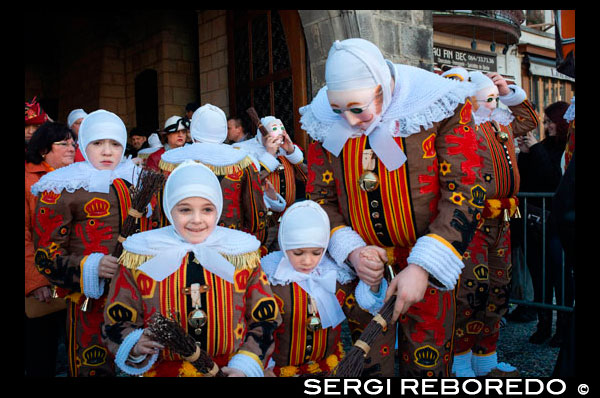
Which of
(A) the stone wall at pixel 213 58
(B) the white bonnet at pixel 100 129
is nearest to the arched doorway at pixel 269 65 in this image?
(A) the stone wall at pixel 213 58

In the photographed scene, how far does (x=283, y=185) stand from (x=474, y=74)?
202 cm

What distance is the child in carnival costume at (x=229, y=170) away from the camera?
3.60 meters

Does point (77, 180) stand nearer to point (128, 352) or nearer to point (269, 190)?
point (128, 352)

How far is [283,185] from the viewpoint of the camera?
500cm

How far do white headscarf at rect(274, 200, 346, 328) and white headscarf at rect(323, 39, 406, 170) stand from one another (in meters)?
0.49

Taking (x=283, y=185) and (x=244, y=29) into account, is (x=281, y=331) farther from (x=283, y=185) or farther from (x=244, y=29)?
(x=244, y=29)

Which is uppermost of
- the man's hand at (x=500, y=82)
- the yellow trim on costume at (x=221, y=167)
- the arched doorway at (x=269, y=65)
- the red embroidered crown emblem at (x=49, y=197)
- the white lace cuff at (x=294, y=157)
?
the arched doorway at (x=269, y=65)

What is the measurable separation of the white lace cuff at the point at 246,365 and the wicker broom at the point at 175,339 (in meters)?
0.12

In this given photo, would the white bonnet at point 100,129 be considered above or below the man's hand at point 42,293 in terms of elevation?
above

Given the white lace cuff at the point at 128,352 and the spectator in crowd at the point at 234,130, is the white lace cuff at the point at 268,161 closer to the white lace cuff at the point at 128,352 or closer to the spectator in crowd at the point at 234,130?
the spectator in crowd at the point at 234,130

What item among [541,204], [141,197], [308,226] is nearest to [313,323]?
[308,226]

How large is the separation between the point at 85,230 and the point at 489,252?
2460mm

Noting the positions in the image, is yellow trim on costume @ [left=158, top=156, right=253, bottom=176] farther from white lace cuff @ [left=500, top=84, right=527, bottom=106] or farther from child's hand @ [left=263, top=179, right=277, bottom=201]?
white lace cuff @ [left=500, top=84, right=527, bottom=106]

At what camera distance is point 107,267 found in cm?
265
